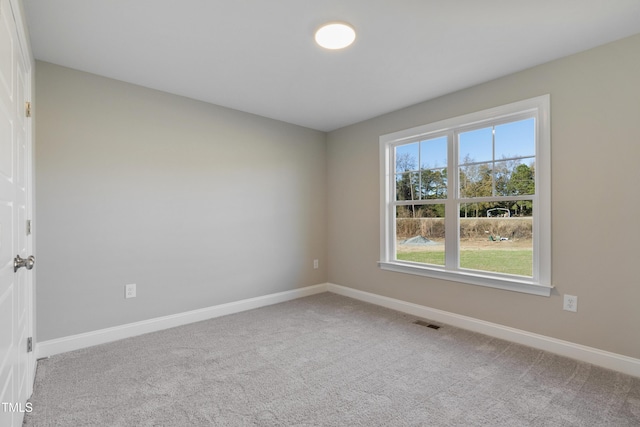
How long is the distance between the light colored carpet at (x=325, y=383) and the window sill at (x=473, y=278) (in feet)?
1.59

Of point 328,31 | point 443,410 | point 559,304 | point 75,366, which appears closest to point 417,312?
point 559,304

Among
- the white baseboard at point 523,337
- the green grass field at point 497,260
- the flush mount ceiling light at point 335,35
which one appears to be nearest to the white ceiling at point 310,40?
the flush mount ceiling light at point 335,35

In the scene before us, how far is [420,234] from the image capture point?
143 inches

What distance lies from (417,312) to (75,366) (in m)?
3.14

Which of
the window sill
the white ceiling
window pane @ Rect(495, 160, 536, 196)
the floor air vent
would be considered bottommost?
the floor air vent

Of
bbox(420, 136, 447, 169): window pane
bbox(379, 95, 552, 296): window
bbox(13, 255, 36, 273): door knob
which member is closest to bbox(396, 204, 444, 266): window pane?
bbox(379, 95, 552, 296): window

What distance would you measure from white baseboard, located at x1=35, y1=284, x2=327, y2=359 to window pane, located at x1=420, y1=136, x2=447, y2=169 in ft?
7.69

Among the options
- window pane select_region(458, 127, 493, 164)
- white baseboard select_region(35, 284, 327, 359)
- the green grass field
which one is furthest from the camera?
window pane select_region(458, 127, 493, 164)

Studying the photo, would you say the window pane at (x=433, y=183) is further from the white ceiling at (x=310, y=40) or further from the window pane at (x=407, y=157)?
the white ceiling at (x=310, y=40)

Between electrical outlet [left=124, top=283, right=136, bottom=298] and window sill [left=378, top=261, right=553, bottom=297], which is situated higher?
window sill [left=378, top=261, right=553, bottom=297]

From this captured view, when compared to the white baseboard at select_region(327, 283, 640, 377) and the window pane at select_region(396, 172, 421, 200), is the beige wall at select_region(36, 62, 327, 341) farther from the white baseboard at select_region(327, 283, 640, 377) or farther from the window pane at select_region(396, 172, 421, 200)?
the white baseboard at select_region(327, 283, 640, 377)

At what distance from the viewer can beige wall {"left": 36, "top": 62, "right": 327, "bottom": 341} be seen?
101 inches

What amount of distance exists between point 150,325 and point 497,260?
11.2 ft

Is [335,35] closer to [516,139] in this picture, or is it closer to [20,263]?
[516,139]
